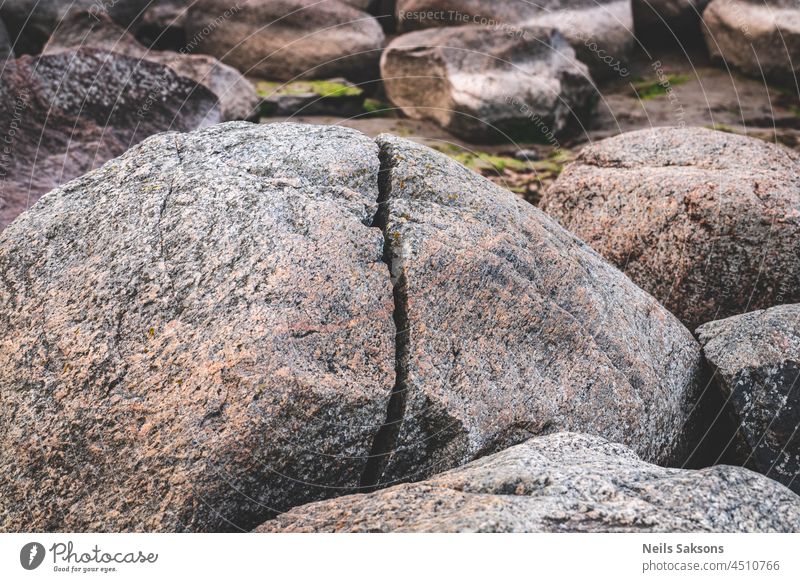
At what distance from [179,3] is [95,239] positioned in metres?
11.1

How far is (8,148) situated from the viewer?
25.0 feet

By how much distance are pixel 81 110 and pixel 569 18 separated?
8.42m

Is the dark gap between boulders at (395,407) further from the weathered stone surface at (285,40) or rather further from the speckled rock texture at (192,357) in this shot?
the weathered stone surface at (285,40)

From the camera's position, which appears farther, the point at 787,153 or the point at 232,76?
the point at 232,76

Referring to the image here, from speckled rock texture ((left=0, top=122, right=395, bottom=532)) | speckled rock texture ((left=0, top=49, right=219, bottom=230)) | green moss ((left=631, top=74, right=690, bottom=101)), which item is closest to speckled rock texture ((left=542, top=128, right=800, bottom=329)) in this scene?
speckled rock texture ((left=0, top=122, right=395, bottom=532))

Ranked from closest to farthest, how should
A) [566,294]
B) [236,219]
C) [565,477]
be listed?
[565,477] → [236,219] → [566,294]

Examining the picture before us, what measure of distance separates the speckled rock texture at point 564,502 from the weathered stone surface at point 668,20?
519 inches

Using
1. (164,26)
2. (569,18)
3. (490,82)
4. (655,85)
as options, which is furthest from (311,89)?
(655,85)

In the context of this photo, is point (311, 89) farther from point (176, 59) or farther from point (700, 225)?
point (700, 225)

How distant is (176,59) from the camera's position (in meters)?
10.6

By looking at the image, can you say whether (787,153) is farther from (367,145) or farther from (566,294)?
(367,145)

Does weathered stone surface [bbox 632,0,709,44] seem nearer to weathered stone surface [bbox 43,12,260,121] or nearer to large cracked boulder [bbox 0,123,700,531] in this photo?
weathered stone surface [bbox 43,12,260,121]

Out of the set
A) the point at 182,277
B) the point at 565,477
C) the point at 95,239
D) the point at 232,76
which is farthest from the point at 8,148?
the point at 565,477

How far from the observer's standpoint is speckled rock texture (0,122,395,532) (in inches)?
131
